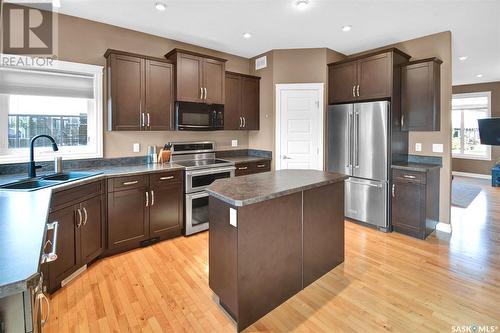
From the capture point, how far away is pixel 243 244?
1943mm

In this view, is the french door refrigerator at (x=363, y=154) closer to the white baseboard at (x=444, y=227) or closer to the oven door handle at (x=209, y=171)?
the white baseboard at (x=444, y=227)

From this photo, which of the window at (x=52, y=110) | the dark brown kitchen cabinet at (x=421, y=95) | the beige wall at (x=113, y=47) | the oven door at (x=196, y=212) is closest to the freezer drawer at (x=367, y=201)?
the dark brown kitchen cabinet at (x=421, y=95)

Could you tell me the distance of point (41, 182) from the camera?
8.68 ft

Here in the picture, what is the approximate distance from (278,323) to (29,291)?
1698 millimetres

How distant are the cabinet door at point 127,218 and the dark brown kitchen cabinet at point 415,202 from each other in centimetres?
335

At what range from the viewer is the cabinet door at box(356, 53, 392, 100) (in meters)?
3.83

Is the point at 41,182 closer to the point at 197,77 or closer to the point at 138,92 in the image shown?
the point at 138,92

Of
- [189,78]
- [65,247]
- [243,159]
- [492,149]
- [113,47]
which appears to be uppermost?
[113,47]

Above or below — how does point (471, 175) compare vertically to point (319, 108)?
below

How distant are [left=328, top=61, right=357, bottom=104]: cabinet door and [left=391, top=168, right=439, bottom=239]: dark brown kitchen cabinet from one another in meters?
1.41

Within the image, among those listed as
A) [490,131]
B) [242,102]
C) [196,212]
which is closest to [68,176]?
[196,212]

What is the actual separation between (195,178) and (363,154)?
Answer: 2.47 m

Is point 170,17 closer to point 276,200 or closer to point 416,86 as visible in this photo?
point 276,200

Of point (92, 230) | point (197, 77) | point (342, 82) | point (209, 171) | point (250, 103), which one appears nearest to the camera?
point (92, 230)
